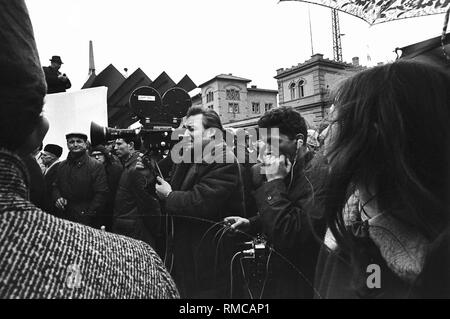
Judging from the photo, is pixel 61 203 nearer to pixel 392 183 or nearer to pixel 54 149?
pixel 54 149

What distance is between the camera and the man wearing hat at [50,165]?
10.5 ft

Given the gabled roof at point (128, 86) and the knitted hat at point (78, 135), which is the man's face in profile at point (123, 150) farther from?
the gabled roof at point (128, 86)

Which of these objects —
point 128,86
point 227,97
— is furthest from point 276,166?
point 227,97

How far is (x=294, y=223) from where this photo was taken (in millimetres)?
1478

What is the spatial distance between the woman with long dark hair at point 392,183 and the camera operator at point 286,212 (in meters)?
0.11

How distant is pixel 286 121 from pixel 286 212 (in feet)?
2.64

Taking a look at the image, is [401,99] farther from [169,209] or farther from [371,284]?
[169,209]

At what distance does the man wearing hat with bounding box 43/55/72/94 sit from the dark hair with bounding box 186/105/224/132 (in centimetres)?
125

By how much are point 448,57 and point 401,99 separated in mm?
625

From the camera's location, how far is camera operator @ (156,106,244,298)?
2.98 feet

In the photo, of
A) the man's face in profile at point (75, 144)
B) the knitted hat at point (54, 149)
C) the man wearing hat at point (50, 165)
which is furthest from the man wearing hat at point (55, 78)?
the knitted hat at point (54, 149)

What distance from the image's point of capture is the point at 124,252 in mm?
648
